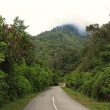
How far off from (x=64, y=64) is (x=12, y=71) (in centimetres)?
15561

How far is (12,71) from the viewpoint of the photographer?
37000 mm

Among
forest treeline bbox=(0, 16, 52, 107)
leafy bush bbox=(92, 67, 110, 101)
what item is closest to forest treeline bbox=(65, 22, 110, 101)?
leafy bush bbox=(92, 67, 110, 101)

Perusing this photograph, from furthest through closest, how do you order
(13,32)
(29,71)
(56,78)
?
(56,78)
(29,71)
(13,32)

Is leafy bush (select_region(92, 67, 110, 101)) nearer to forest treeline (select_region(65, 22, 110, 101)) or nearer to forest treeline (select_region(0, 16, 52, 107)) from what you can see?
forest treeline (select_region(65, 22, 110, 101))

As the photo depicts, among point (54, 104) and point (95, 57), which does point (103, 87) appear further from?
point (95, 57)

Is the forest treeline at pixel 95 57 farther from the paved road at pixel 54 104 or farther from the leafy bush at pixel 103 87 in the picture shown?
the paved road at pixel 54 104

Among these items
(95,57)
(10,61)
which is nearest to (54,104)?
(10,61)

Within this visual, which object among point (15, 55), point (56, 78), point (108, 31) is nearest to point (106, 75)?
point (15, 55)

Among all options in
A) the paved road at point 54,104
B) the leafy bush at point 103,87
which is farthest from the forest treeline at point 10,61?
the leafy bush at point 103,87

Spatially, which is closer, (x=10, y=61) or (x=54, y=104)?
(x=54, y=104)

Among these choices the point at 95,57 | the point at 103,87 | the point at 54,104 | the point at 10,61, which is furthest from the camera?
the point at 95,57

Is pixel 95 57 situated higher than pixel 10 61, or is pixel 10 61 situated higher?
pixel 95 57

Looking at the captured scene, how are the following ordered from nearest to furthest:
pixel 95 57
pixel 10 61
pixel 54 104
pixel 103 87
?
pixel 54 104 → pixel 10 61 → pixel 103 87 → pixel 95 57

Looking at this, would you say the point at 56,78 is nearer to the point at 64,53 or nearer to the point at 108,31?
the point at 64,53
